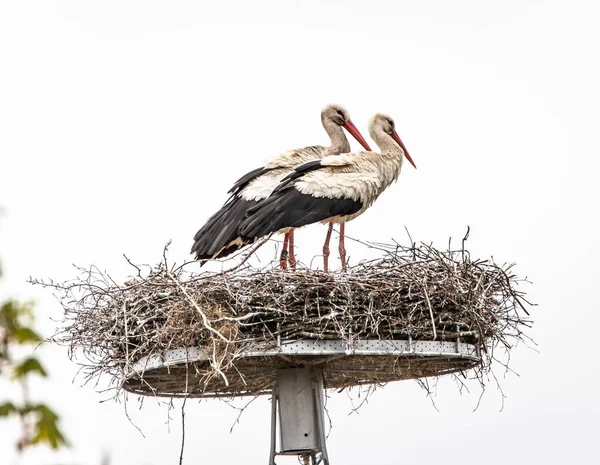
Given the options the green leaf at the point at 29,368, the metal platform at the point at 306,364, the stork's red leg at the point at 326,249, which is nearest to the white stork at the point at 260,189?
the stork's red leg at the point at 326,249

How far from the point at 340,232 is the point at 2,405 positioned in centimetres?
641

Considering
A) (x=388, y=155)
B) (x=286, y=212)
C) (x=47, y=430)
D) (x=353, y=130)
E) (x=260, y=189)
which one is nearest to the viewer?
(x=47, y=430)

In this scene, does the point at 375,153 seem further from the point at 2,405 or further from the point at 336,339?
the point at 2,405

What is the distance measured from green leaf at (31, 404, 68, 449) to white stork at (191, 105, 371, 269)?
5.31 meters

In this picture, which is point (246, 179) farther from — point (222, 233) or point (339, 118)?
point (339, 118)

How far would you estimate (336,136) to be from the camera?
8.27m

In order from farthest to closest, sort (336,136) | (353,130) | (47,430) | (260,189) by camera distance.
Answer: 1. (353,130)
2. (336,136)
3. (260,189)
4. (47,430)

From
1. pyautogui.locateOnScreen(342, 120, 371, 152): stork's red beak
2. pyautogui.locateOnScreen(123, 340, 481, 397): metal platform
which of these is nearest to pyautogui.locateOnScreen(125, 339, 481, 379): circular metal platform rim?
pyautogui.locateOnScreen(123, 340, 481, 397): metal platform

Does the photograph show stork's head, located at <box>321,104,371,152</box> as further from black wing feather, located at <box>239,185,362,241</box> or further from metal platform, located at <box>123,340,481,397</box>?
metal platform, located at <box>123,340,481,397</box>

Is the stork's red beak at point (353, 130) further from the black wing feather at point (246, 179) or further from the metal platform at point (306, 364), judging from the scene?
the metal platform at point (306, 364)

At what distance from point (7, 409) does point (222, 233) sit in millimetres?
5666

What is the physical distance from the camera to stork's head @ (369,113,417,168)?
831 cm

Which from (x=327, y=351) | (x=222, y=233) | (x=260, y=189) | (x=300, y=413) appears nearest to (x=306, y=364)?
(x=300, y=413)

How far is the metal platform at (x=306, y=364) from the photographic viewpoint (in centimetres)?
572
